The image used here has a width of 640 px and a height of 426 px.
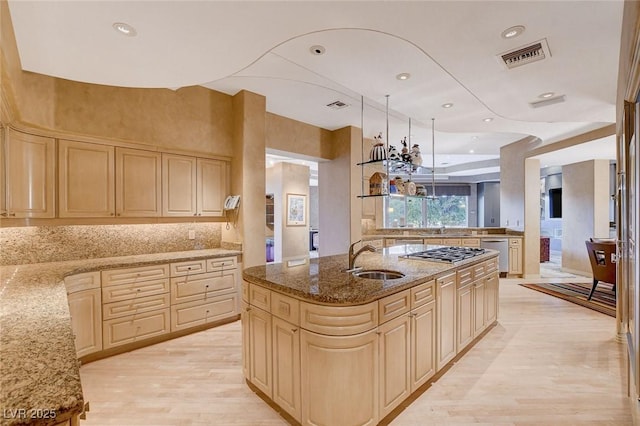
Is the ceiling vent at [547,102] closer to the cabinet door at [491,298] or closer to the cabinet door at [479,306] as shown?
the cabinet door at [491,298]

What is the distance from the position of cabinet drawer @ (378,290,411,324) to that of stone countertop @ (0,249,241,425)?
1489mm

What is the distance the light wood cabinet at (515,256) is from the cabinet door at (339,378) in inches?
236

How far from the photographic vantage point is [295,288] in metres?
1.96

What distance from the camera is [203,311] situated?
145 inches

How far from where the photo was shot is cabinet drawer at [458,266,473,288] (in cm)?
279

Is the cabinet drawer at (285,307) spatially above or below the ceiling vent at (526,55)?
below

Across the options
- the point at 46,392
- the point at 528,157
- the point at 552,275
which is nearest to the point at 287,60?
the point at 46,392

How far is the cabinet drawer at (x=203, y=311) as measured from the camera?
349cm

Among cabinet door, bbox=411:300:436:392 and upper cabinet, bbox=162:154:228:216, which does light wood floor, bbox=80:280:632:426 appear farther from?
upper cabinet, bbox=162:154:228:216

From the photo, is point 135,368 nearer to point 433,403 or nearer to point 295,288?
point 295,288

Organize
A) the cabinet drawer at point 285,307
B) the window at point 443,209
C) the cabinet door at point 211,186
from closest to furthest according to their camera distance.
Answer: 1. the cabinet drawer at point 285,307
2. the cabinet door at point 211,186
3. the window at point 443,209

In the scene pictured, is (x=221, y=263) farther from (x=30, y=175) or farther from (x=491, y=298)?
(x=491, y=298)

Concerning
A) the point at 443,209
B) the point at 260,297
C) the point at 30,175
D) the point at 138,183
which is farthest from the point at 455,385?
the point at 443,209

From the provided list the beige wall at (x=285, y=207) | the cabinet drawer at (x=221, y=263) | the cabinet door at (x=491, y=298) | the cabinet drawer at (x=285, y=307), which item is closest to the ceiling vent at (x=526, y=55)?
the cabinet door at (x=491, y=298)
